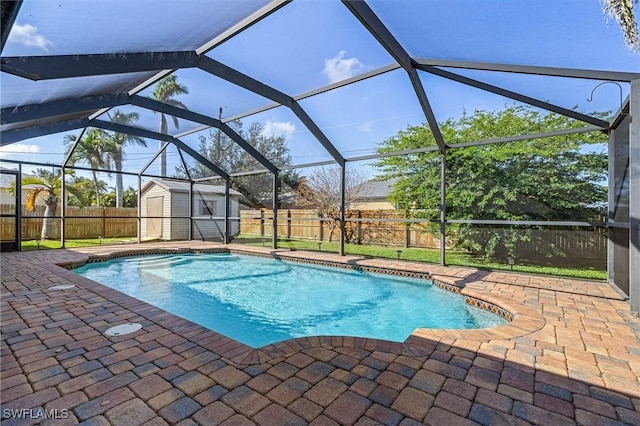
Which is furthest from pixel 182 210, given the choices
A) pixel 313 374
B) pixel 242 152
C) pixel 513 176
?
pixel 313 374

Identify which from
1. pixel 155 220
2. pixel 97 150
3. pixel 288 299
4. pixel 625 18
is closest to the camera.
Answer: pixel 625 18

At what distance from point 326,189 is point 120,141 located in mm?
10464

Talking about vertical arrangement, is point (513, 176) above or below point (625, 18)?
below

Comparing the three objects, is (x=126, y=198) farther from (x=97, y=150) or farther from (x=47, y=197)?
(x=47, y=197)

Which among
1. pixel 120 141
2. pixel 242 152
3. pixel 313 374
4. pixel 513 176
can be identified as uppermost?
pixel 120 141

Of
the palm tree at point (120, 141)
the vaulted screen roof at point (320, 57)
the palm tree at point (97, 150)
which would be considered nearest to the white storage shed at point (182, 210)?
the palm tree at point (120, 141)

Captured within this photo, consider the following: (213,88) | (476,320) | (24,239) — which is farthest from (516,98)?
(24,239)

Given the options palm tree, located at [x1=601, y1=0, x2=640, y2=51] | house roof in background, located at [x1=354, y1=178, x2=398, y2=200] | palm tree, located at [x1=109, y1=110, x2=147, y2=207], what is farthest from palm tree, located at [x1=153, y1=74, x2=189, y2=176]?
house roof in background, located at [x1=354, y1=178, x2=398, y2=200]

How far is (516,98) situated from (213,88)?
18.3 feet

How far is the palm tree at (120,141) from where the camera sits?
7.86 metres

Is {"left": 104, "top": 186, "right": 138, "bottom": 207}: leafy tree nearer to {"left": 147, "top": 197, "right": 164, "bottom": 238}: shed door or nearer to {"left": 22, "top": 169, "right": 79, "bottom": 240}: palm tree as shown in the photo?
{"left": 147, "top": 197, "right": 164, "bottom": 238}: shed door

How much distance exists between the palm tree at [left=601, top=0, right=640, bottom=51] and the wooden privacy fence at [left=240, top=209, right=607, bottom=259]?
4.42m

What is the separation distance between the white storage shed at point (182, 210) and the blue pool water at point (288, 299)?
4.68m

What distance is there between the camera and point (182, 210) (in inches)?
545
